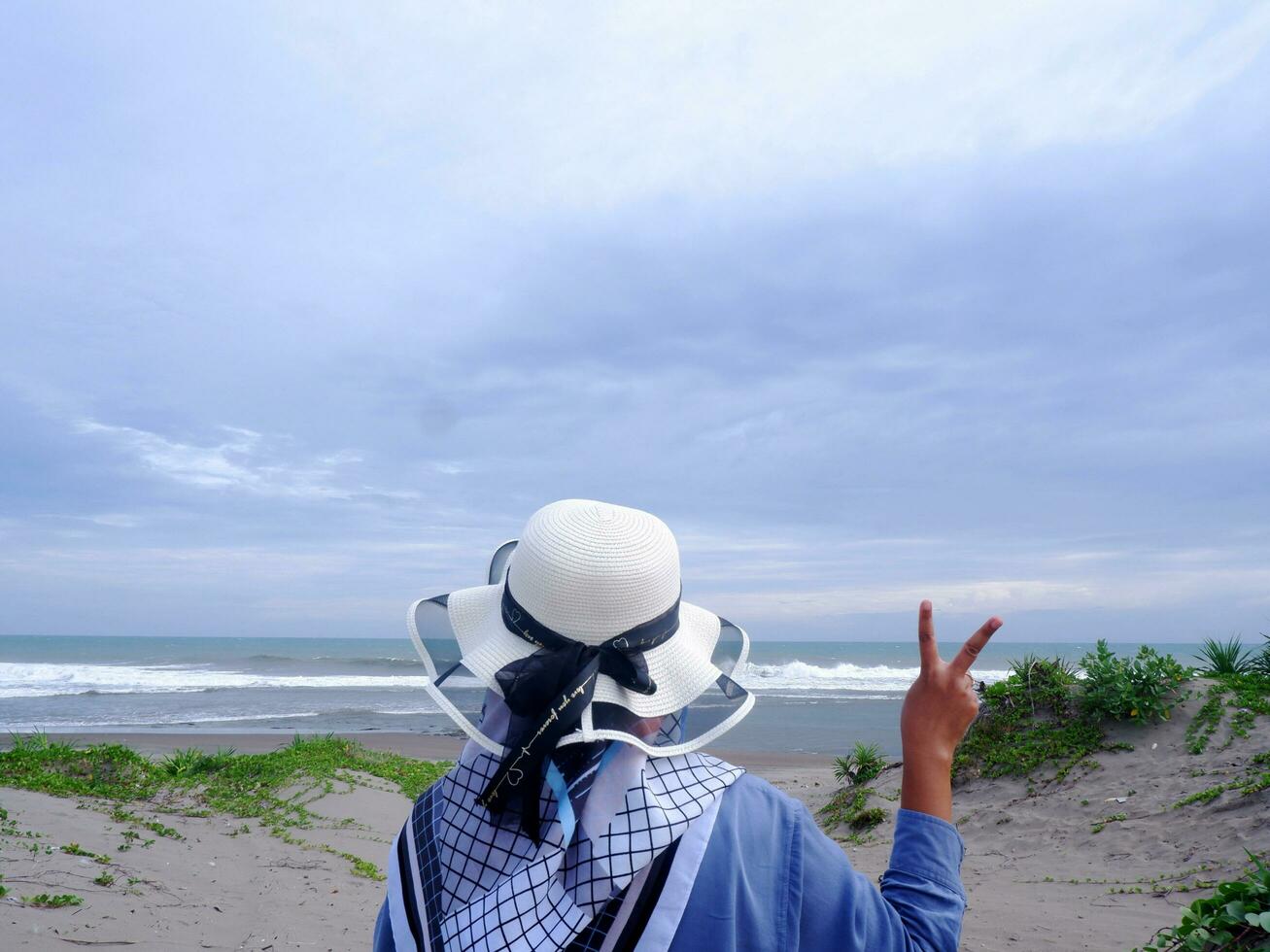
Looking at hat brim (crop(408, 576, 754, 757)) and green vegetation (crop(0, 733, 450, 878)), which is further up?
hat brim (crop(408, 576, 754, 757))

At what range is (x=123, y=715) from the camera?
19656 millimetres

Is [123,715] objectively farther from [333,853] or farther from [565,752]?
[565,752]

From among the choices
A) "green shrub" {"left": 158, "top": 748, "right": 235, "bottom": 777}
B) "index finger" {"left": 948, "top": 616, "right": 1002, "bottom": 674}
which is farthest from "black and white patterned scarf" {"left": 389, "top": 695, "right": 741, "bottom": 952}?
"green shrub" {"left": 158, "top": 748, "right": 235, "bottom": 777}

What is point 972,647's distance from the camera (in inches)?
59.6

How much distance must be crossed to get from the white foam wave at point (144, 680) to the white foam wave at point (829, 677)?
473 inches

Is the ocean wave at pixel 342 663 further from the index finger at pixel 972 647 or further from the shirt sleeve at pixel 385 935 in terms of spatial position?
the index finger at pixel 972 647

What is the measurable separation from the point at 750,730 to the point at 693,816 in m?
17.2

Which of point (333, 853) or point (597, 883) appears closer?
point (597, 883)

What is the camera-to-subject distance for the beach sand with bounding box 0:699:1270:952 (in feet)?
15.6

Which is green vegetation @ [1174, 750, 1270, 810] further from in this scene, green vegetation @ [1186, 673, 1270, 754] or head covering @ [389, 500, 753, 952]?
head covering @ [389, 500, 753, 952]

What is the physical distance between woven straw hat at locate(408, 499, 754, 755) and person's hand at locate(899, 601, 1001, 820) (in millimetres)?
291

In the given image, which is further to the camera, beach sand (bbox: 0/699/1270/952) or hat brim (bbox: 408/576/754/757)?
beach sand (bbox: 0/699/1270/952)

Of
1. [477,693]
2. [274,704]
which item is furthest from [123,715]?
[477,693]

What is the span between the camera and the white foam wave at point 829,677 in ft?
97.1
